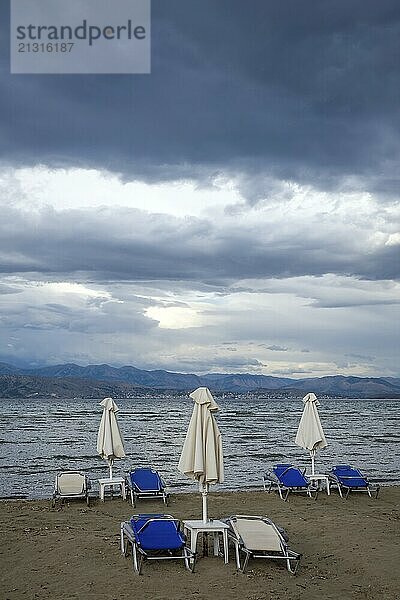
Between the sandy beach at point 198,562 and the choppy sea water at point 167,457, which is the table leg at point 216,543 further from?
the choppy sea water at point 167,457

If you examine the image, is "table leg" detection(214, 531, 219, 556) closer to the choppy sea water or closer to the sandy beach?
the sandy beach

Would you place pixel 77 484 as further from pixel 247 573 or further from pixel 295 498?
pixel 247 573

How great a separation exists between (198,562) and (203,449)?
1.70 metres

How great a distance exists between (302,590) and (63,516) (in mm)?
6884

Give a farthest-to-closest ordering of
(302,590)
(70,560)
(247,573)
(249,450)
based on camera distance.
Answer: (249,450), (70,560), (247,573), (302,590)

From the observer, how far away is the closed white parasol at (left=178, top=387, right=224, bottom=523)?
10523 mm

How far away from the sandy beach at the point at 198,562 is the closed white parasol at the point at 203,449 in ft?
4.11

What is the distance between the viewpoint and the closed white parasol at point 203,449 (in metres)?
10.5

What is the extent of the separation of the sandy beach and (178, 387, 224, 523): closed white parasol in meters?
1.25

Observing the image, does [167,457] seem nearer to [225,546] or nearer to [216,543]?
[216,543]

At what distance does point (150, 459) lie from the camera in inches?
1209

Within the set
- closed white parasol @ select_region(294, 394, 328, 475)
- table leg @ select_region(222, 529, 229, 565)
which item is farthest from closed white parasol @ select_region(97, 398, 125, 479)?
table leg @ select_region(222, 529, 229, 565)

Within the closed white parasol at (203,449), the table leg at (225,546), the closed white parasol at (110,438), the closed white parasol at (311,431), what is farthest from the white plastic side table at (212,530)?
the closed white parasol at (311,431)

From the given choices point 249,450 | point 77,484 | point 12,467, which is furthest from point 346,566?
point 249,450
